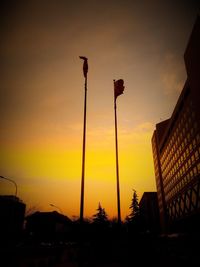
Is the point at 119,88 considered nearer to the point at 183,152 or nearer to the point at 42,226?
the point at 183,152

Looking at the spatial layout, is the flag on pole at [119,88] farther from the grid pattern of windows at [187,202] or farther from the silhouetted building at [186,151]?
the grid pattern of windows at [187,202]

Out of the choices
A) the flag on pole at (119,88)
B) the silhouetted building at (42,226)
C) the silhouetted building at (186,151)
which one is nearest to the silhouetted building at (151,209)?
the silhouetted building at (186,151)

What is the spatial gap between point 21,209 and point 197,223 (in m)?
68.9

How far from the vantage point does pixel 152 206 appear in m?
119

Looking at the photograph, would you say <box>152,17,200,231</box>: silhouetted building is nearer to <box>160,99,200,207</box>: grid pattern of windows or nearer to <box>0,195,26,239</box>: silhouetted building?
<box>160,99,200,207</box>: grid pattern of windows

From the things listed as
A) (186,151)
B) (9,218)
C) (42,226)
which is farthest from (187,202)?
(9,218)

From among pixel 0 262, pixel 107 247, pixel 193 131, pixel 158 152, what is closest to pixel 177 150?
pixel 193 131

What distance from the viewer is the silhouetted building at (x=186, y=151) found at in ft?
128

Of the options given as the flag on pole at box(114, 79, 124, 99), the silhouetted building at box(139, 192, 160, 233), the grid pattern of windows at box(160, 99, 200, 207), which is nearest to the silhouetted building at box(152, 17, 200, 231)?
the grid pattern of windows at box(160, 99, 200, 207)

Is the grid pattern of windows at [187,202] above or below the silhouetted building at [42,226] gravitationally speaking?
above

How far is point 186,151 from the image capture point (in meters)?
52.0

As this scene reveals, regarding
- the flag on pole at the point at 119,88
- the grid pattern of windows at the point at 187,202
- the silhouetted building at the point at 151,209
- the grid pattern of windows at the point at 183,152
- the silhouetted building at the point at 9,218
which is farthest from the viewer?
the silhouetted building at the point at 151,209

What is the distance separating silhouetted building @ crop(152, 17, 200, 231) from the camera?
3916cm

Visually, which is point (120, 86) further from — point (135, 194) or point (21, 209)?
point (21, 209)
